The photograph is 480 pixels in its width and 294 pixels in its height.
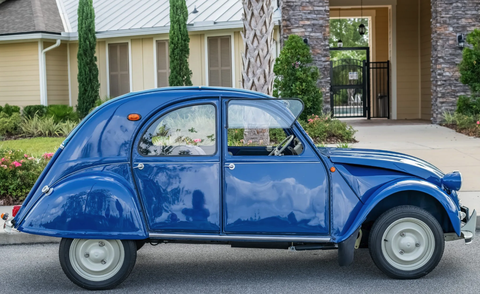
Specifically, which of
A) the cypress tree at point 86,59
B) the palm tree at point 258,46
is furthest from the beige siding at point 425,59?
the cypress tree at point 86,59

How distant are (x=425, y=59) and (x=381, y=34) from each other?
122 inches

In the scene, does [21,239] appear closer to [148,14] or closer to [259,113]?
[259,113]

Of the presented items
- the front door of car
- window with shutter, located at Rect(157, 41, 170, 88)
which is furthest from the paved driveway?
window with shutter, located at Rect(157, 41, 170, 88)

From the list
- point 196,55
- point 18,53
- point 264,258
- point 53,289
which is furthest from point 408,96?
point 53,289

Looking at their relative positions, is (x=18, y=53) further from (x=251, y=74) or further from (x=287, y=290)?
(x=287, y=290)

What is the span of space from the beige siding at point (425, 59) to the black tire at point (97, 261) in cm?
1791

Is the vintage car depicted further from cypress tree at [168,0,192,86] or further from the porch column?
cypress tree at [168,0,192,86]

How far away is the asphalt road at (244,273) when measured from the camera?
16.3ft

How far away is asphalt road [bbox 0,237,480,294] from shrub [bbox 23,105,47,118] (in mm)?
13457

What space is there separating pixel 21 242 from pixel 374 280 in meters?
4.26

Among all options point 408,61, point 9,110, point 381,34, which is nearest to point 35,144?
point 9,110

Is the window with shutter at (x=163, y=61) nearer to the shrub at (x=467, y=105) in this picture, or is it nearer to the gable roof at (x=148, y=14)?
the gable roof at (x=148, y=14)

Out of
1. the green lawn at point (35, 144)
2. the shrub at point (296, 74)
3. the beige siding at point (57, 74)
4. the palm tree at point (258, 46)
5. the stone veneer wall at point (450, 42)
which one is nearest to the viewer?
the palm tree at point (258, 46)

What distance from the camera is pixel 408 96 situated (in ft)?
73.2
